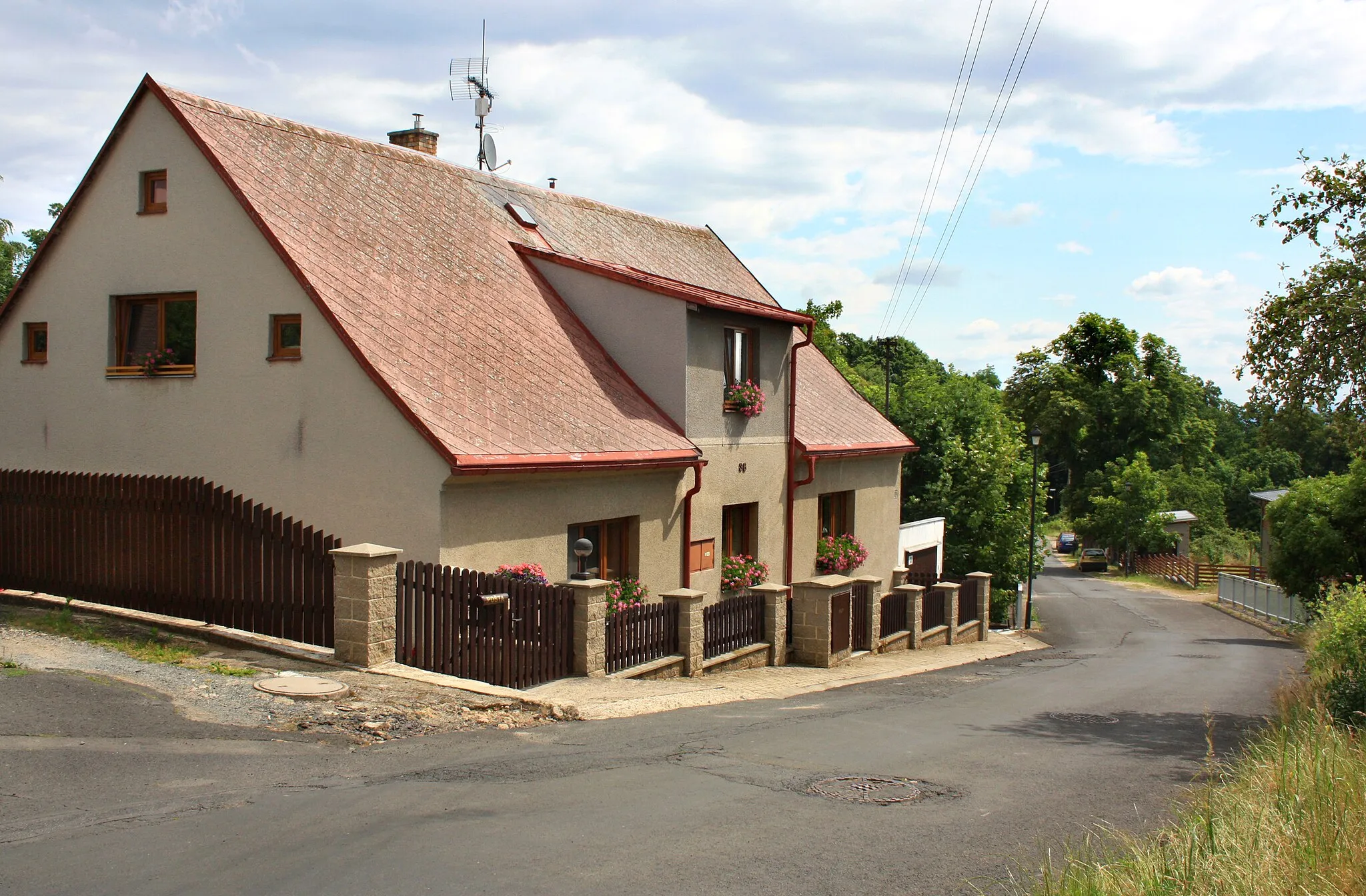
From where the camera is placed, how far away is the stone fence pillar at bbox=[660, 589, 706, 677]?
15.5 m

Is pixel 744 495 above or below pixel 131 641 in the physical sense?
above

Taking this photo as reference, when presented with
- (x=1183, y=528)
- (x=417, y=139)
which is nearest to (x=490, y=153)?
(x=417, y=139)

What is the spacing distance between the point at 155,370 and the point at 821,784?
11338 mm

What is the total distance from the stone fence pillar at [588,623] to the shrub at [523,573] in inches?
20.7

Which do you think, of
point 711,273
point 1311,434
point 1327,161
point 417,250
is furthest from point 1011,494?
point 417,250

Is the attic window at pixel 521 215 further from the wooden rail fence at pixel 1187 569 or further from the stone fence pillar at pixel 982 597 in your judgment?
the wooden rail fence at pixel 1187 569

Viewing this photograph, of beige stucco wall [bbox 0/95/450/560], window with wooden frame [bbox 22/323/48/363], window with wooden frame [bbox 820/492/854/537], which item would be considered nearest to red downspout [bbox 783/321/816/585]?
window with wooden frame [bbox 820/492/854/537]

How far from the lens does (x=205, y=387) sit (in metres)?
15.1

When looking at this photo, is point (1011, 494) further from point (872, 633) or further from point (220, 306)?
point (220, 306)

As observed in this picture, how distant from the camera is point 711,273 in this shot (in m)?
24.7

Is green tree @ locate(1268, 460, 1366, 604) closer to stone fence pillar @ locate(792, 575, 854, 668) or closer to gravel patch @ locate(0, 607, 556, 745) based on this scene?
stone fence pillar @ locate(792, 575, 854, 668)

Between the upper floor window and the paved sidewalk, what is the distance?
4786 millimetres

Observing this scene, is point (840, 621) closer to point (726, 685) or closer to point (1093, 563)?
point (726, 685)

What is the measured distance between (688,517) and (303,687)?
8359 mm
